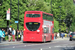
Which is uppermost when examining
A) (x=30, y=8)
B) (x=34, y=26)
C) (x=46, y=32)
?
(x=30, y=8)

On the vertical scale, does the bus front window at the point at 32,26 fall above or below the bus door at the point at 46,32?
above

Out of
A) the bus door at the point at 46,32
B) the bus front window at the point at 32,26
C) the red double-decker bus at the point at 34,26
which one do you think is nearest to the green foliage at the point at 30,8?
the bus door at the point at 46,32

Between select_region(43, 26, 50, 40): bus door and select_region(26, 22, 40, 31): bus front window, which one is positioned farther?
select_region(43, 26, 50, 40): bus door

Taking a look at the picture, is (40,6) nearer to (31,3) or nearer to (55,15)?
(31,3)

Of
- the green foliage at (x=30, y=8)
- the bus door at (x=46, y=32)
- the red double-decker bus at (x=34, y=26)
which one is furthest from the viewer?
the green foliage at (x=30, y=8)

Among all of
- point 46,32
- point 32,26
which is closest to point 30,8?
point 46,32

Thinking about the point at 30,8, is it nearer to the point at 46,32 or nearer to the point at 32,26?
the point at 46,32

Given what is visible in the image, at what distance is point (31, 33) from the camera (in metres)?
32.6

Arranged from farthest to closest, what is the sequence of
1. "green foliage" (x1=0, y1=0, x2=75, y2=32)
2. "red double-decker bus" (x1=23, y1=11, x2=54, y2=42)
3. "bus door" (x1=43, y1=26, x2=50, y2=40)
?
"green foliage" (x1=0, y1=0, x2=75, y2=32) < "bus door" (x1=43, y1=26, x2=50, y2=40) < "red double-decker bus" (x1=23, y1=11, x2=54, y2=42)

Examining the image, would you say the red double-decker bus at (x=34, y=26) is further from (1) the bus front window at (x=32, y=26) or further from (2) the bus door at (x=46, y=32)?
(2) the bus door at (x=46, y=32)

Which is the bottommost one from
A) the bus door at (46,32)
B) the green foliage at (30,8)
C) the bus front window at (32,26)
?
the bus door at (46,32)

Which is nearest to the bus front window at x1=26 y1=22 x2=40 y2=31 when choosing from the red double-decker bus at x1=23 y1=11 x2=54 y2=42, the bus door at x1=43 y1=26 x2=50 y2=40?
the red double-decker bus at x1=23 y1=11 x2=54 y2=42

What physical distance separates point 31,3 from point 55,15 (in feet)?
61.6

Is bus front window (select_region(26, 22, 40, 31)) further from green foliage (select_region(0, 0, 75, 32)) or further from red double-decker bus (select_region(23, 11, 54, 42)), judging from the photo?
green foliage (select_region(0, 0, 75, 32))
